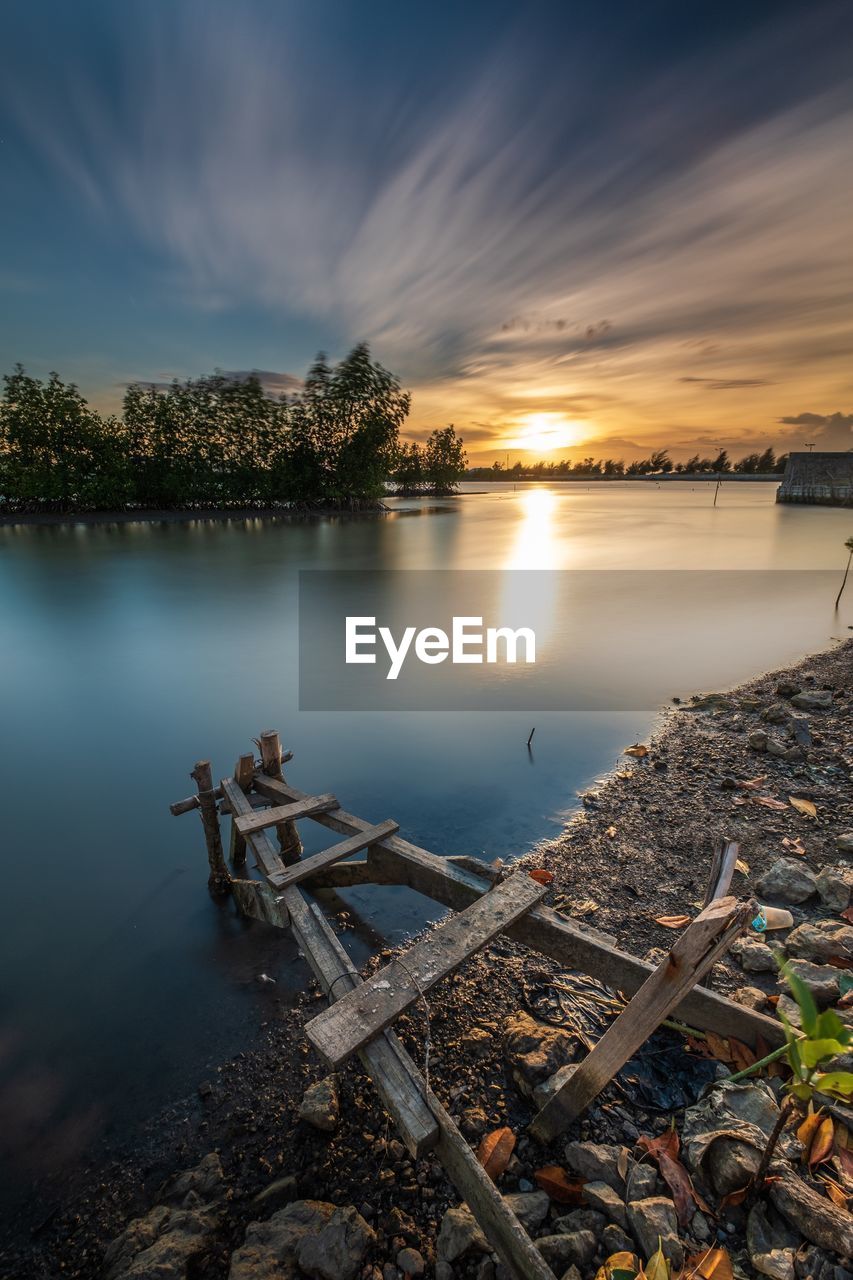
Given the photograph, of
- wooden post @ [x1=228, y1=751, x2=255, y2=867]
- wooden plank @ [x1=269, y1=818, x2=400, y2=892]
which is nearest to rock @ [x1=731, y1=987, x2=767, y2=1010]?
wooden plank @ [x1=269, y1=818, x2=400, y2=892]

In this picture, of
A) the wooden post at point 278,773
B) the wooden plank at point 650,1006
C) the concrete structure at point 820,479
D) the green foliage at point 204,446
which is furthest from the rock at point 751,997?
the concrete structure at point 820,479

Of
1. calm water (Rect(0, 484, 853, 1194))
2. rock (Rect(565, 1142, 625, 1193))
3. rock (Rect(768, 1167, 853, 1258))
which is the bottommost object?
calm water (Rect(0, 484, 853, 1194))

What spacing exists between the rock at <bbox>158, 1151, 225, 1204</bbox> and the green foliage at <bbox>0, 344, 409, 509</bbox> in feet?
154

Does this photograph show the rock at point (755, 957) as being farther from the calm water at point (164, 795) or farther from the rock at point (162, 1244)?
the rock at point (162, 1244)

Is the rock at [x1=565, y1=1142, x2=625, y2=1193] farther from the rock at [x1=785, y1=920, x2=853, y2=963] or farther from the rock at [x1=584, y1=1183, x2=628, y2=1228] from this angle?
the rock at [x1=785, y1=920, x2=853, y2=963]

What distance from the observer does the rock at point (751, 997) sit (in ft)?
10.7

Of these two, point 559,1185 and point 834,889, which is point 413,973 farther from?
point 834,889

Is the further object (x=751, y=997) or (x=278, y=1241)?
(x=751, y=997)

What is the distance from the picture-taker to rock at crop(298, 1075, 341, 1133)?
2951mm

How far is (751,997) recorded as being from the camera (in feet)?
10.8

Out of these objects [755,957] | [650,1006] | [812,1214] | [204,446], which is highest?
[204,446]

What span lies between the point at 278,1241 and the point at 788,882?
4.40 m

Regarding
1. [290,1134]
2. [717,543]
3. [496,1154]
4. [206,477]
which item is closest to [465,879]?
[496,1154]

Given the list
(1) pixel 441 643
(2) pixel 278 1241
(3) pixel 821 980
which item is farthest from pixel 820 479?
(2) pixel 278 1241
